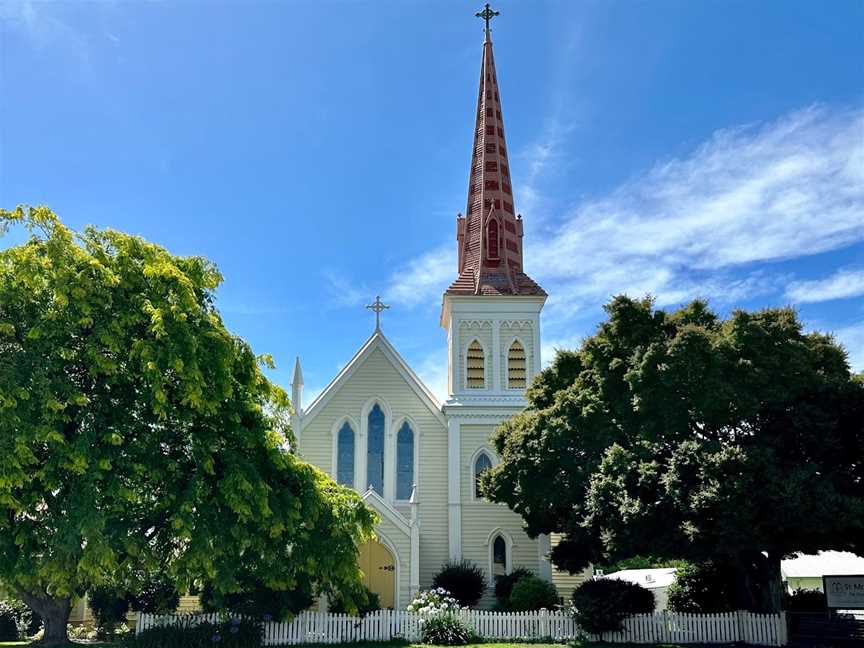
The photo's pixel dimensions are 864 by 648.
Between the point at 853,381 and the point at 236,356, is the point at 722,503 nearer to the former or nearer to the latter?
the point at 853,381

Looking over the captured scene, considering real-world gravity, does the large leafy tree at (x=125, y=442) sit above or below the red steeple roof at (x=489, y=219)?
below

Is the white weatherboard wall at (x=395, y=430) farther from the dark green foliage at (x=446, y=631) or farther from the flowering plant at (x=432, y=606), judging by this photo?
the dark green foliage at (x=446, y=631)

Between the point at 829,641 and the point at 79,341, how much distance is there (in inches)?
739

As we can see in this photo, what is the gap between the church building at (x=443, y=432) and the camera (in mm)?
27656

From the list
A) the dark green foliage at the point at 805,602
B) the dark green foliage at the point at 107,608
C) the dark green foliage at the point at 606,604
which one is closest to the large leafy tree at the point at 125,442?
the dark green foliage at the point at 107,608

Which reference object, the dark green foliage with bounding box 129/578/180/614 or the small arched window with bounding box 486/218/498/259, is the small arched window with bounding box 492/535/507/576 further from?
the small arched window with bounding box 486/218/498/259

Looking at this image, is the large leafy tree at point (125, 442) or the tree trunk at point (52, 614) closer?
the large leafy tree at point (125, 442)

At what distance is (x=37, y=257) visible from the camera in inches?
627

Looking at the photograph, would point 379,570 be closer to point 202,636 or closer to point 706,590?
point 202,636

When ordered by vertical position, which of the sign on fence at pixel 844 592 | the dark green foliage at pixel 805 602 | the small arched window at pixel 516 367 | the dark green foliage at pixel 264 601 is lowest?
the dark green foliage at pixel 805 602

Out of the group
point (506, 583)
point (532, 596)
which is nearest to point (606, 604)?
point (532, 596)

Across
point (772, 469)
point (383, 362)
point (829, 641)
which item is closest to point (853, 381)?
point (772, 469)

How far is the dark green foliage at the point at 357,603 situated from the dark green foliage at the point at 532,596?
487cm

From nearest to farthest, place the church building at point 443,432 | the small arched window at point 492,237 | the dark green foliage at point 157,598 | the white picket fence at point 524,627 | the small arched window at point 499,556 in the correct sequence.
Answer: the white picket fence at point 524,627, the dark green foliage at point 157,598, the church building at point 443,432, the small arched window at point 499,556, the small arched window at point 492,237
